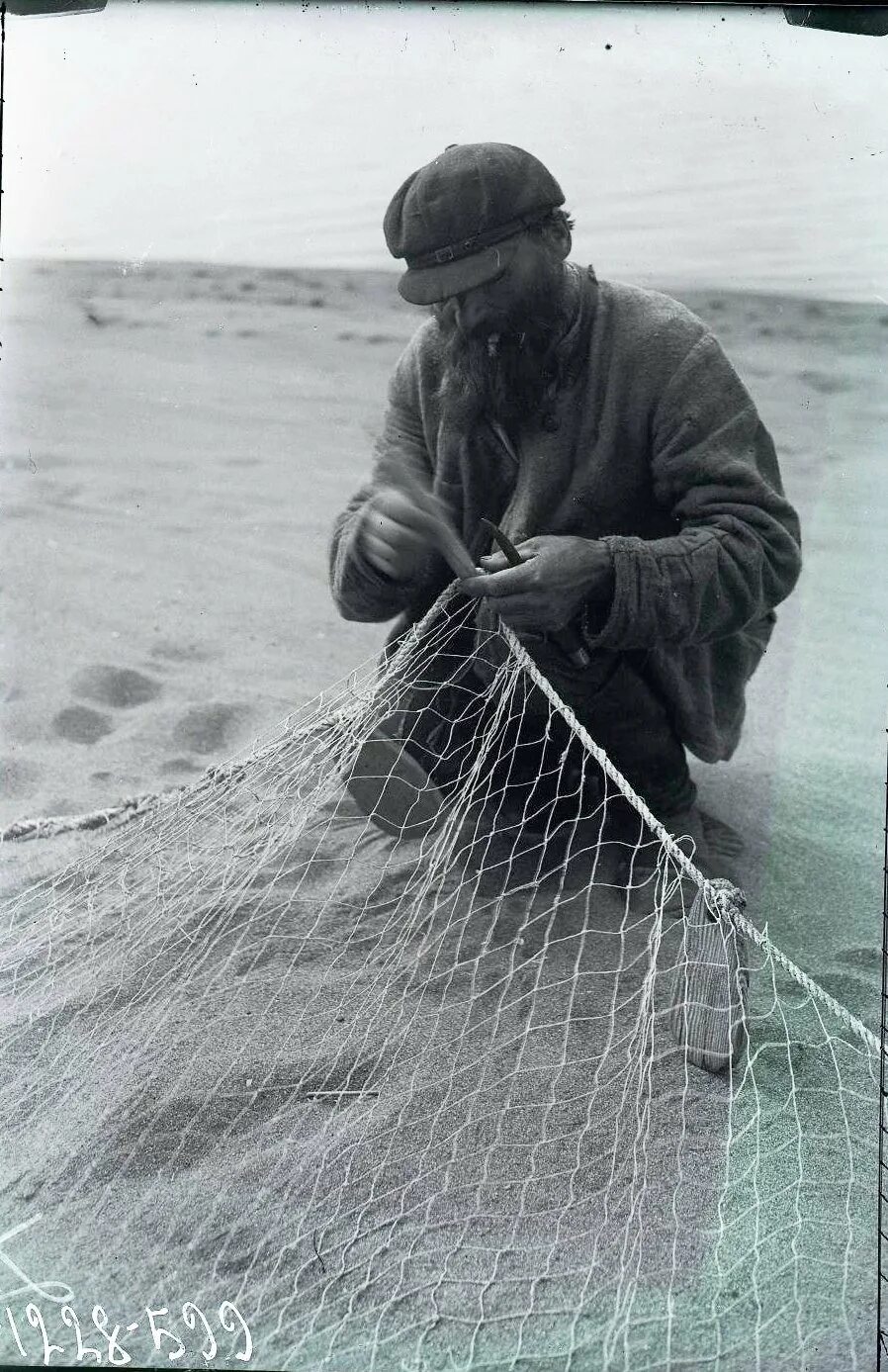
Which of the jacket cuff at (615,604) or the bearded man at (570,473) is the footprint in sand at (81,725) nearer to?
the bearded man at (570,473)

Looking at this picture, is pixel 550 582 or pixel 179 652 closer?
pixel 550 582

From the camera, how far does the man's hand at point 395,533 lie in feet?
6.88

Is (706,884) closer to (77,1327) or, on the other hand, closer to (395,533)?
(395,533)

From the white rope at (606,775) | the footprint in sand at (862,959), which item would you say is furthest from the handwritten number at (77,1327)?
the footprint in sand at (862,959)

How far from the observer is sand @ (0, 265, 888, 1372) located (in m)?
1.70

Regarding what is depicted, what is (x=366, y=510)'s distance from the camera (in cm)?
214

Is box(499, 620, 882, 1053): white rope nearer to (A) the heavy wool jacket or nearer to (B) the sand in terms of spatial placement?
(A) the heavy wool jacket

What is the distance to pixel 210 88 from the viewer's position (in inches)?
80.2

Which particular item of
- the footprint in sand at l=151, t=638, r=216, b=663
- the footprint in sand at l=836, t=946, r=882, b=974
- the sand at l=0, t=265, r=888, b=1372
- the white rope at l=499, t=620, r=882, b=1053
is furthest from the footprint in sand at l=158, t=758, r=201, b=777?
the footprint in sand at l=836, t=946, r=882, b=974

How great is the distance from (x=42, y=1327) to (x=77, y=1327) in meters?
0.05

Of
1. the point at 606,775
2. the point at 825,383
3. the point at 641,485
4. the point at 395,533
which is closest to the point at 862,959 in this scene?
the point at 606,775

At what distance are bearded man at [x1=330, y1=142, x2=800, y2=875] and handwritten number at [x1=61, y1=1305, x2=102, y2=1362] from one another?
1187 millimetres

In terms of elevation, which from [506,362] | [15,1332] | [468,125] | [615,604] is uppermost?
[468,125]

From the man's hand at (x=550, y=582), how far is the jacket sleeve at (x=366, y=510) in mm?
224
